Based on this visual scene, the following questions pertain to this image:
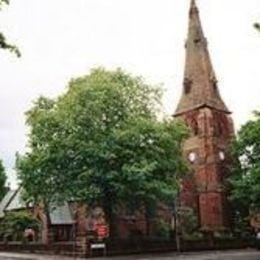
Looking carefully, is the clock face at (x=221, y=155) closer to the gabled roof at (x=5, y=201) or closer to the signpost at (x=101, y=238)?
the signpost at (x=101, y=238)

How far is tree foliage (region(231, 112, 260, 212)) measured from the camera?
58094mm

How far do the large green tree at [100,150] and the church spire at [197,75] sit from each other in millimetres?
26220

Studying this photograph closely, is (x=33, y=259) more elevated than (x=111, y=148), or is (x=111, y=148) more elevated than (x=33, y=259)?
(x=111, y=148)

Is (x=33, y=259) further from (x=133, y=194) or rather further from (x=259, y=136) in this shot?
(x=259, y=136)

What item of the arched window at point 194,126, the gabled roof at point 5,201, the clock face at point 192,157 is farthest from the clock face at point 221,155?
the gabled roof at point 5,201

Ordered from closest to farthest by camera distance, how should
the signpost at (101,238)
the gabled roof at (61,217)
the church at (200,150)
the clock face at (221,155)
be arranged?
the signpost at (101,238)
the church at (200,150)
the gabled roof at (61,217)
the clock face at (221,155)

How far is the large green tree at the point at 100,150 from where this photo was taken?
1692 inches

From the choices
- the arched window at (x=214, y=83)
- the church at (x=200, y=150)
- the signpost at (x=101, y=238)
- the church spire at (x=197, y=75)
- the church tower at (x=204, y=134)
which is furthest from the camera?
the arched window at (x=214, y=83)

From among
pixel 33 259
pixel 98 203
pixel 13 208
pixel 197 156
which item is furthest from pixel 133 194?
pixel 13 208

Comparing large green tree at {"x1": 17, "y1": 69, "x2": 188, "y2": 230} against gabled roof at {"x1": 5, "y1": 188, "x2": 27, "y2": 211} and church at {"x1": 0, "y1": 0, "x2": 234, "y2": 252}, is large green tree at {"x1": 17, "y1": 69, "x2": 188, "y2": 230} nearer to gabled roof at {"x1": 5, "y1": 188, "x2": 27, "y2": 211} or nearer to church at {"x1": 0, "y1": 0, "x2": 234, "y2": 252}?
church at {"x1": 0, "y1": 0, "x2": 234, "y2": 252}

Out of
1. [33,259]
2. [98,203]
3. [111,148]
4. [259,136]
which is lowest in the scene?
[33,259]

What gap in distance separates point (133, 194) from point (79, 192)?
3.84m

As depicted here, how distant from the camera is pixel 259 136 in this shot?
57.8 metres

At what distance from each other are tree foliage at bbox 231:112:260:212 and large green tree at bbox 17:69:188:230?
13.8 meters
